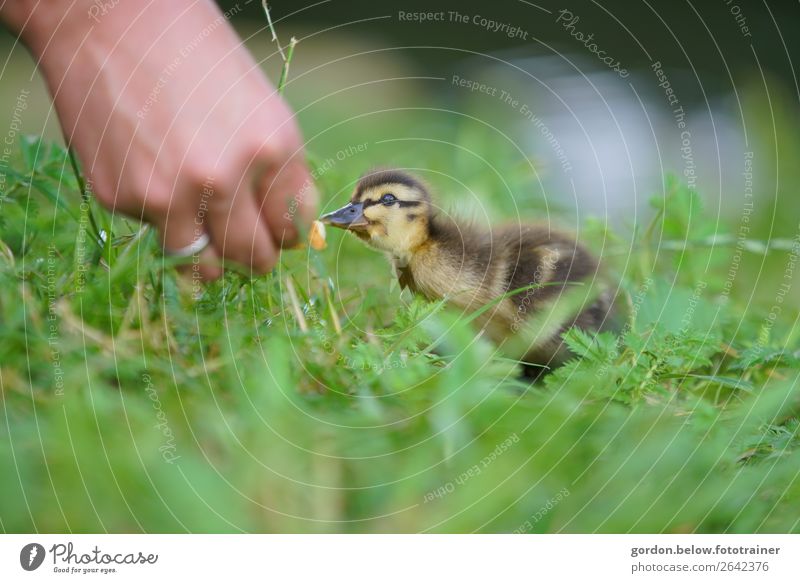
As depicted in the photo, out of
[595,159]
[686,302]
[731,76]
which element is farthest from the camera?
[731,76]

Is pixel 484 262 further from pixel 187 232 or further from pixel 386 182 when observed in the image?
pixel 187 232

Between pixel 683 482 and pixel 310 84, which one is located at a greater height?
pixel 310 84

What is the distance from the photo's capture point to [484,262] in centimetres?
106

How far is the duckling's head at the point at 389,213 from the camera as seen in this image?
1049mm

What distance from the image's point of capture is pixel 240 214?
907 millimetres

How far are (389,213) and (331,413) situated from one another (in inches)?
14.6

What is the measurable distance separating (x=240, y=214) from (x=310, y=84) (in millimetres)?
788
